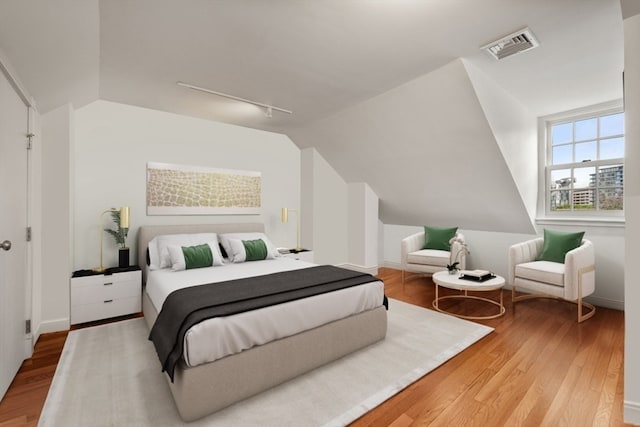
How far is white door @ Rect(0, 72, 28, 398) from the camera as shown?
1.88 metres

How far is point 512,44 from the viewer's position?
2.35 m

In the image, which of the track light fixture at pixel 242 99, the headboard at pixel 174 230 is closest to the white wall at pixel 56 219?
the headboard at pixel 174 230

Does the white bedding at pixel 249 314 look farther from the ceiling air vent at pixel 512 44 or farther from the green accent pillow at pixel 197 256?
the ceiling air vent at pixel 512 44

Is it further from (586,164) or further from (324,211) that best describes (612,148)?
(324,211)

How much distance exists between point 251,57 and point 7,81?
1634mm

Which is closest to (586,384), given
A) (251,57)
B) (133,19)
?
(251,57)

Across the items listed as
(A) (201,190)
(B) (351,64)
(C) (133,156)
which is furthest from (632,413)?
(C) (133,156)

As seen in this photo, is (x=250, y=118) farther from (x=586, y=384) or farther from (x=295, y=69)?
(x=586, y=384)

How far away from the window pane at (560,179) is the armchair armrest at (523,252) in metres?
0.76

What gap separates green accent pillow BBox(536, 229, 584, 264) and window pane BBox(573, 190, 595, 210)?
530 mm

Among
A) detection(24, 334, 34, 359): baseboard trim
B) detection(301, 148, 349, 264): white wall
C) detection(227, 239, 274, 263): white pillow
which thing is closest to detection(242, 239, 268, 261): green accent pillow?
detection(227, 239, 274, 263): white pillow

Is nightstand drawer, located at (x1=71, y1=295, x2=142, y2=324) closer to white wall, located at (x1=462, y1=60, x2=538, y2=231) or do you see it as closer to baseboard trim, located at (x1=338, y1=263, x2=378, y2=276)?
baseboard trim, located at (x1=338, y1=263, x2=378, y2=276)

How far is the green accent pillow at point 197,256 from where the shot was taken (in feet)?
10.5

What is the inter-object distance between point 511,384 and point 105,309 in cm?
373
